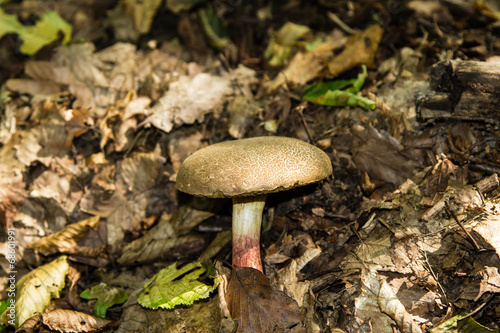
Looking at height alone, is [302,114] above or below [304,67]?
below

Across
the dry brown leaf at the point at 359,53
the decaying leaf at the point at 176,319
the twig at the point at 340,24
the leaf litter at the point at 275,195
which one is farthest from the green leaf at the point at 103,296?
the twig at the point at 340,24

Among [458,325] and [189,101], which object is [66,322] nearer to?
[189,101]

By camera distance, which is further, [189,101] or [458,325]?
[189,101]

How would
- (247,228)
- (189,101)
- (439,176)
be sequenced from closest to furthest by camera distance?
(439,176), (247,228), (189,101)

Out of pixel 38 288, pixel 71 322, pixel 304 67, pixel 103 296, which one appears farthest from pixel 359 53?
pixel 38 288

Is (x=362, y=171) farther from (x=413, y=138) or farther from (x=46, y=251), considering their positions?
(x=46, y=251)

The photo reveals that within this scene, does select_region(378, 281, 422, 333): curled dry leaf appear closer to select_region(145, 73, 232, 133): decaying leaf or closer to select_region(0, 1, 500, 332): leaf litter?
select_region(0, 1, 500, 332): leaf litter
